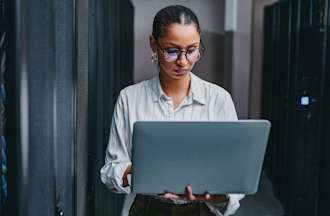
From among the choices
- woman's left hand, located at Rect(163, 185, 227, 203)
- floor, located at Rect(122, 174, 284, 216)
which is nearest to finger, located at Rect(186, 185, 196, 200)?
woman's left hand, located at Rect(163, 185, 227, 203)

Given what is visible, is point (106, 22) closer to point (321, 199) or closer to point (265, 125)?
point (265, 125)

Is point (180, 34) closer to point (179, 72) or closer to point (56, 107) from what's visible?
point (179, 72)

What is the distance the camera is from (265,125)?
891 mm

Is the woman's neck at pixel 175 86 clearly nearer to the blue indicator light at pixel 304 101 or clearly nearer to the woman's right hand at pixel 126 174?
the woman's right hand at pixel 126 174

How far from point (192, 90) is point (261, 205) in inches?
96.0

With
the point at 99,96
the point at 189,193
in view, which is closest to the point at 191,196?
the point at 189,193

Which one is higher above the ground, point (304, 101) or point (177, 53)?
point (177, 53)

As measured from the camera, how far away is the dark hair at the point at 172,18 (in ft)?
3.25

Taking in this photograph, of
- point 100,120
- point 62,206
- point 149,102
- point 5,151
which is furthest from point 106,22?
point 5,151

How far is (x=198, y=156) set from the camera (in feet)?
2.97

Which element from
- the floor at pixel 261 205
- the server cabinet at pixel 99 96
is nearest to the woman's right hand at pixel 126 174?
the server cabinet at pixel 99 96

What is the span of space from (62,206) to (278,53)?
2.68 m

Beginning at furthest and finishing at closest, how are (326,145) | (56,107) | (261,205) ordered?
(261,205)
(326,145)
(56,107)

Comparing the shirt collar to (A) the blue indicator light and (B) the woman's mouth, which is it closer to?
(B) the woman's mouth
